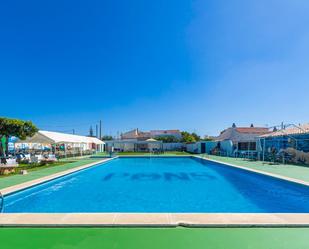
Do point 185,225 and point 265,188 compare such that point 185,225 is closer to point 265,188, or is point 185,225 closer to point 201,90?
point 265,188

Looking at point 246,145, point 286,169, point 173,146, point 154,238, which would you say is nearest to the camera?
point 154,238

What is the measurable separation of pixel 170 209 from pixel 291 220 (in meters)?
2.86

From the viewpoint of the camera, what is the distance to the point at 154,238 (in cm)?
354

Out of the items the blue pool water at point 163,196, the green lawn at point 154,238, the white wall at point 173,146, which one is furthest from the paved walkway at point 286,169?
the white wall at point 173,146

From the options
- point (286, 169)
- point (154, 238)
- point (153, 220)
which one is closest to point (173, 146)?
point (286, 169)

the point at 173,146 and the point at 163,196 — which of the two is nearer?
the point at 163,196

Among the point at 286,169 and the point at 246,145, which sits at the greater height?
the point at 246,145

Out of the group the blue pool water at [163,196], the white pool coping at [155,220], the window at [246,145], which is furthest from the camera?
the window at [246,145]

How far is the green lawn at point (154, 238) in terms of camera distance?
332 cm

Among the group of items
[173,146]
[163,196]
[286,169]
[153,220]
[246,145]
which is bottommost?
[163,196]

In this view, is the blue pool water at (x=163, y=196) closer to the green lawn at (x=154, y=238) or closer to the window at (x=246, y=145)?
the green lawn at (x=154, y=238)

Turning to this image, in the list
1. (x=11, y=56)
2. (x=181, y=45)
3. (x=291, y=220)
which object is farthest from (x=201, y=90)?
(x=291, y=220)

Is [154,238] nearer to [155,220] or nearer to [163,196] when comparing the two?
[155,220]

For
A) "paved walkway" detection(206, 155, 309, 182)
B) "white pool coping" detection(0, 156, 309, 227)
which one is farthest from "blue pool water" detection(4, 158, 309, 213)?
"white pool coping" detection(0, 156, 309, 227)
